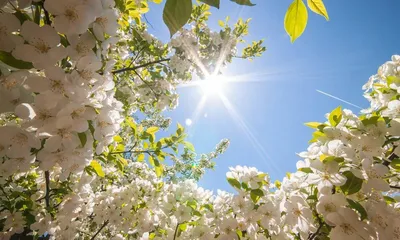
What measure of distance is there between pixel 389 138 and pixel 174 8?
1801mm

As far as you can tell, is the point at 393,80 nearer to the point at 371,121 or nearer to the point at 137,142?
the point at 371,121

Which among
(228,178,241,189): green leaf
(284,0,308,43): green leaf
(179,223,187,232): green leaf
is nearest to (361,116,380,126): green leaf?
(228,178,241,189): green leaf

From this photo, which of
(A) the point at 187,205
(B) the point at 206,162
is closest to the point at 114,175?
(A) the point at 187,205

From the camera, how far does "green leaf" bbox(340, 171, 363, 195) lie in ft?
4.92

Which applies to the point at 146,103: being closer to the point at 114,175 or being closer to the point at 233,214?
the point at 114,175

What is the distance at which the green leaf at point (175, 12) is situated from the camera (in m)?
0.55

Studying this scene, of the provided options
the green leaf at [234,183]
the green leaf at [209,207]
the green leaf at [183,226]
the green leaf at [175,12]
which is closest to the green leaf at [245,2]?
the green leaf at [175,12]

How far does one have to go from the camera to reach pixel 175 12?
554 millimetres

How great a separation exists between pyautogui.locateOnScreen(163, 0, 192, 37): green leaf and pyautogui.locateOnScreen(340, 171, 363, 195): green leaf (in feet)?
4.80

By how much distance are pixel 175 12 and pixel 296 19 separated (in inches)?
13.1

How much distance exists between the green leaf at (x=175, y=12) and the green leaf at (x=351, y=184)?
1462 millimetres

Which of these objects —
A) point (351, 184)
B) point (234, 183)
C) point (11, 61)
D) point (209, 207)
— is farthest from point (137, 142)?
Answer: point (351, 184)

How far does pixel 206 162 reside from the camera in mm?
11625

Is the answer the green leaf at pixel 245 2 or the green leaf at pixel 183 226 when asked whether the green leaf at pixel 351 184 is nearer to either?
the green leaf at pixel 245 2
